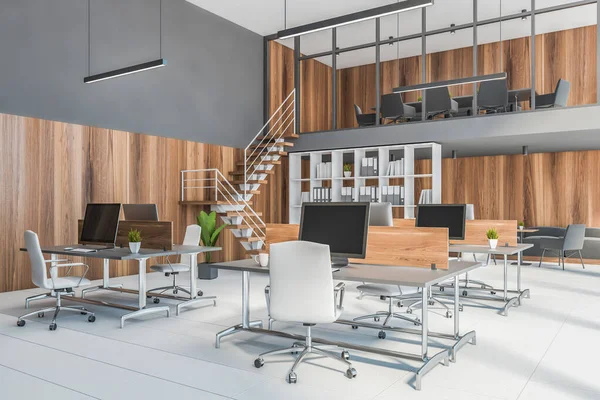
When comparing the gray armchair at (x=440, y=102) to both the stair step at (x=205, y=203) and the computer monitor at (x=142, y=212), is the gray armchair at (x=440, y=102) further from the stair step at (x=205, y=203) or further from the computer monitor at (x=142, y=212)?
the computer monitor at (x=142, y=212)

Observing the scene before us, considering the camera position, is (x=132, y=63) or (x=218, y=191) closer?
(x=132, y=63)

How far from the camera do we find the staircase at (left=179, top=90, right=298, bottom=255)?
838 centimetres

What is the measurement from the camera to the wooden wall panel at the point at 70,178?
6.35 metres

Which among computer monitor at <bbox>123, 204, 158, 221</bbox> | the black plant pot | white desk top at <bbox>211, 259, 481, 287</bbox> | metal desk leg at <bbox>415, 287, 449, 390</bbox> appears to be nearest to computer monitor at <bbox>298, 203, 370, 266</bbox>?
white desk top at <bbox>211, 259, 481, 287</bbox>

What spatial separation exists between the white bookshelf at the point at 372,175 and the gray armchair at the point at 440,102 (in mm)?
626

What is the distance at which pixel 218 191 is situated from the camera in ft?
29.7

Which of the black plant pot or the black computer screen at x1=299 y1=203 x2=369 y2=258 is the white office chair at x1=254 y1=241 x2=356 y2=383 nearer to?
→ the black computer screen at x1=299 y1=203 x2=369 y2=258

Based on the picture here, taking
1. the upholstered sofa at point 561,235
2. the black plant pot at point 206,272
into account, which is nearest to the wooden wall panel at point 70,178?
the black plant pot at point 206,272

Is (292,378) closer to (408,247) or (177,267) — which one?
(408,247)

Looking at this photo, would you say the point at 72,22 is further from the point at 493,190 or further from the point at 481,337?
the point at 493,190

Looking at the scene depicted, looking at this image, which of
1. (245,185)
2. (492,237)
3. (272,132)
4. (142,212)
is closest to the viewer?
(492,237)

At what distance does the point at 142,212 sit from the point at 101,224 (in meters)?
0.69

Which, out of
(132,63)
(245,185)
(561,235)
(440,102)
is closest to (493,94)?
(440,102)

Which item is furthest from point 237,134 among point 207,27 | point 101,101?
point 101,101
